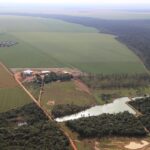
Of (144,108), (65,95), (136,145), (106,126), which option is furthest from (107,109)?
(136,145)

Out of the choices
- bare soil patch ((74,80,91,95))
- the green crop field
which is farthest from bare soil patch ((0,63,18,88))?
bare soil patch ((74,80,91,95))

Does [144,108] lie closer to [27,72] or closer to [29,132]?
[29,132]

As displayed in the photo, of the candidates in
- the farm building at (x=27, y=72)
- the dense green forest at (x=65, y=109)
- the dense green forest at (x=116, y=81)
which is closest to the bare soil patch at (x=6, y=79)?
the farm building at (x=27, y=72)

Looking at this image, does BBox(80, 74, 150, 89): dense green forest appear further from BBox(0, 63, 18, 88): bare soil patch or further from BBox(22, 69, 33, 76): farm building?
BBox(0, 63, 18, 88): bare soil patch

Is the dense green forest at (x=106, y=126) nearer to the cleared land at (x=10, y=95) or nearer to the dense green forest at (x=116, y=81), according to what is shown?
the cleared land at (x=10, y=95)

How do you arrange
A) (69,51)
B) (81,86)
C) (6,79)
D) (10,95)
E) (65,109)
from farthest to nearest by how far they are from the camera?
(69,51)
(6,79)
(81,86)
(10,95)
(65,109)

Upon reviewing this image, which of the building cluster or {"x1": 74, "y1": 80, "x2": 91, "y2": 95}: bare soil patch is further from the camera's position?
the building cluster
